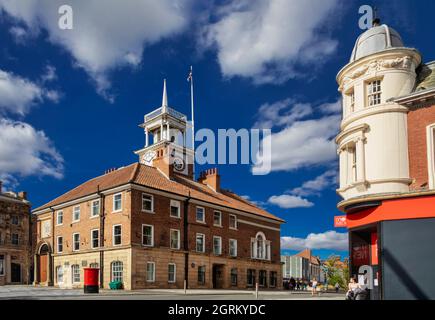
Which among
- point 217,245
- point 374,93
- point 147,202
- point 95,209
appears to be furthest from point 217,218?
point 374,93

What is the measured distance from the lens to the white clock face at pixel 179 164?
171 ft

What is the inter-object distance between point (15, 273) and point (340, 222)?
147 ft

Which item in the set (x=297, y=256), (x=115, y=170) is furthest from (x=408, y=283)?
(x=297, y=256)

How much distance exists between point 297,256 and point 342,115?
413 feet

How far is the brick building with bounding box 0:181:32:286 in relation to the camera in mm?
51391

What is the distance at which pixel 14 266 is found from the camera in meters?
52.3

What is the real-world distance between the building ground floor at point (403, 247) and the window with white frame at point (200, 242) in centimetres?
2527

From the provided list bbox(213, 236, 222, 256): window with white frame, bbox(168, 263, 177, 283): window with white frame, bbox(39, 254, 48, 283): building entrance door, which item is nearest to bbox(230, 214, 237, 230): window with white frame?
bbox(213, 236, 222, 256): window with white frame

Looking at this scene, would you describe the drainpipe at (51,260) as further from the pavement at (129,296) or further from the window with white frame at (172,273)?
the pavement at (129,296)

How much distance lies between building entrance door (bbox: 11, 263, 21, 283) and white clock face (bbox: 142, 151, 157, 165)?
65.8 feet

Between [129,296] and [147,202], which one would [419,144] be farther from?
[147,202]

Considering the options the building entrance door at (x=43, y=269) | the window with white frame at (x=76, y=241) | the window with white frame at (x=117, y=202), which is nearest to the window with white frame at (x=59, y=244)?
the building entrance door at (x=43, y=269)
